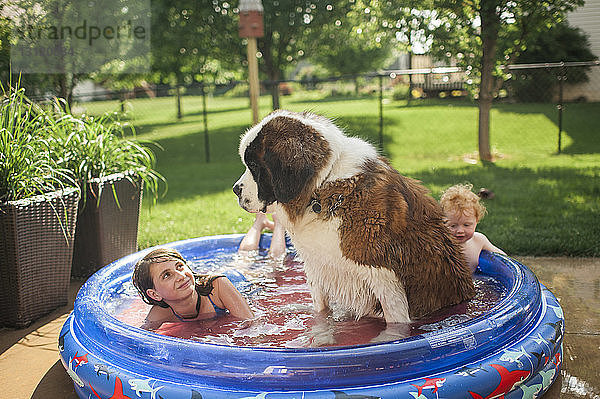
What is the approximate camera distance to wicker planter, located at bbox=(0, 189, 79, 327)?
164 inches

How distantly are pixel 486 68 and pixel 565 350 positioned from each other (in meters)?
8.33

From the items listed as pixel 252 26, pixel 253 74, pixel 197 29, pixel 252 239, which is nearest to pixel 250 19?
pixel 252 26

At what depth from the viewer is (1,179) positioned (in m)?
4.32

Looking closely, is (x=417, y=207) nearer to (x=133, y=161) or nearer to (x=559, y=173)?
(x=133, y=161)

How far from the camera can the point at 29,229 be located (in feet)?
14.0

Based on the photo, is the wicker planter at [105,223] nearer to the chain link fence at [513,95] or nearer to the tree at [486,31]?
the tree at [486,31]

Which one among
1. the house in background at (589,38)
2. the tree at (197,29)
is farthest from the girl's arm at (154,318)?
the house in background at (589,38)

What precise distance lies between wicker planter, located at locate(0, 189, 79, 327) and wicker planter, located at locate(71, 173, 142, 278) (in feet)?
1.64

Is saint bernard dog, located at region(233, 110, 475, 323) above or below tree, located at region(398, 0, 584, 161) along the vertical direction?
below

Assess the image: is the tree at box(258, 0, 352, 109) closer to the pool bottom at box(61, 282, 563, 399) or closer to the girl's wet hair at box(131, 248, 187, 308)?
the girl's wet hair at box(131, 248, 187, 308)

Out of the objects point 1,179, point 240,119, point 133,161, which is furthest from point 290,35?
point 1,179

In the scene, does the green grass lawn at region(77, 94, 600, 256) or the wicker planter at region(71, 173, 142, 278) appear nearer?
the wicker planter at region(71, 173, 142, 278)

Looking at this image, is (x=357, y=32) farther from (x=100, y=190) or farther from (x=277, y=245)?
(x=100, y=190)

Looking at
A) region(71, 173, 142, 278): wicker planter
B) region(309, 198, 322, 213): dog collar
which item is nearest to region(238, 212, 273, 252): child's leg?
region(71, 173, 142, 278): wicker planter
